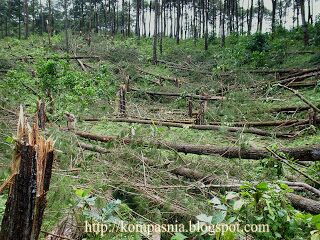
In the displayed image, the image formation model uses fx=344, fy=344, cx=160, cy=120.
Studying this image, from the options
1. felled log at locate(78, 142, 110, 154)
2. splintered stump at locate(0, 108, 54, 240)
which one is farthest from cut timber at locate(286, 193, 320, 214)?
felled log at locate(78, 142, 110, 154)

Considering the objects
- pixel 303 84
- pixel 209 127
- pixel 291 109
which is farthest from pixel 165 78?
pixel 209 127

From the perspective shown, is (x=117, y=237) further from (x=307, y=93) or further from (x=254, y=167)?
(x=307, y=93)

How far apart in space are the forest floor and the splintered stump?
35 centimetres

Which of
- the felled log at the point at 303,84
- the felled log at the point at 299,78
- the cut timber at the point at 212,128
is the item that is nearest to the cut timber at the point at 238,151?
the cut timber at the point at 212,128

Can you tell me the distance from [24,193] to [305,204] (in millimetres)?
3307

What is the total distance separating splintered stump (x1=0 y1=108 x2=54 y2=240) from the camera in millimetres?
2357

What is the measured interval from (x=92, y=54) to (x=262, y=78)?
35.3 ft

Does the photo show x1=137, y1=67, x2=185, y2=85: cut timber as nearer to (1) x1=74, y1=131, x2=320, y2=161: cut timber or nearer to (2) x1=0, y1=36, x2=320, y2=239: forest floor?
(2) x1=0, y1=36, x2=320, y2=239: forest floor

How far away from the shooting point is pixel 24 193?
2.36 metres

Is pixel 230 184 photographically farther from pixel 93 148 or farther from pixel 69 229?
pixel 93 148

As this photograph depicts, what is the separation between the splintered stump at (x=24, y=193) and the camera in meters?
2.36

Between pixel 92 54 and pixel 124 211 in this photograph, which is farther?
pixel 92 54

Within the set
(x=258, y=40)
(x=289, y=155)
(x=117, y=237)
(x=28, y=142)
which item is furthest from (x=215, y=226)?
(x=258, y=40)

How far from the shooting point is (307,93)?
1170 cm
